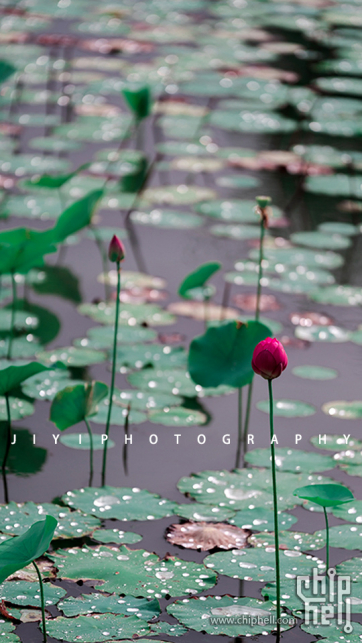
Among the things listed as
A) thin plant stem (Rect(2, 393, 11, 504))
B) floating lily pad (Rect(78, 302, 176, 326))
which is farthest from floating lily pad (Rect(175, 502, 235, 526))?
floating lily pad (Rect(78, 302, 176, 326))

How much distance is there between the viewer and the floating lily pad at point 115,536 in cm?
144

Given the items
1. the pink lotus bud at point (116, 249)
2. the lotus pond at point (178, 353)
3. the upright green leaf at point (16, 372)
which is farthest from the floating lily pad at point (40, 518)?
the pink lotus bud at point (116, 249)

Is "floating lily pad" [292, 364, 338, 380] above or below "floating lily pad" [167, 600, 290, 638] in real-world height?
below

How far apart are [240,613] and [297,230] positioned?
1.81 m

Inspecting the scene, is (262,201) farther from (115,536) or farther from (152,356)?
(115,536)

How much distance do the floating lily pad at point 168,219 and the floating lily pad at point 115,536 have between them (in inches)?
60.4

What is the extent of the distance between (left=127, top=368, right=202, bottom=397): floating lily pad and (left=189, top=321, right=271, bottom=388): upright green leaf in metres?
0.25

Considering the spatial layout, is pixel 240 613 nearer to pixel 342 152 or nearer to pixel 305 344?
pixel 305 344

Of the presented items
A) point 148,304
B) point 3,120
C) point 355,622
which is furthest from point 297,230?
point 355,622

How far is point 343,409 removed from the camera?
193 centimetres

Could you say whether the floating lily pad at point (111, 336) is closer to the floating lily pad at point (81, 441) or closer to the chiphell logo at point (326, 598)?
the floating lily pad at point (81, 441)

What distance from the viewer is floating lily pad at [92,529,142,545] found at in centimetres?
144

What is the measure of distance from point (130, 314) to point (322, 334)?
0.51 metres

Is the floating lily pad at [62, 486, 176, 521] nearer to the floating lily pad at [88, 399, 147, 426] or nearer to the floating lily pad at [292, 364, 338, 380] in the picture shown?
the floating lily pad at [88, 399, 147, 426]
